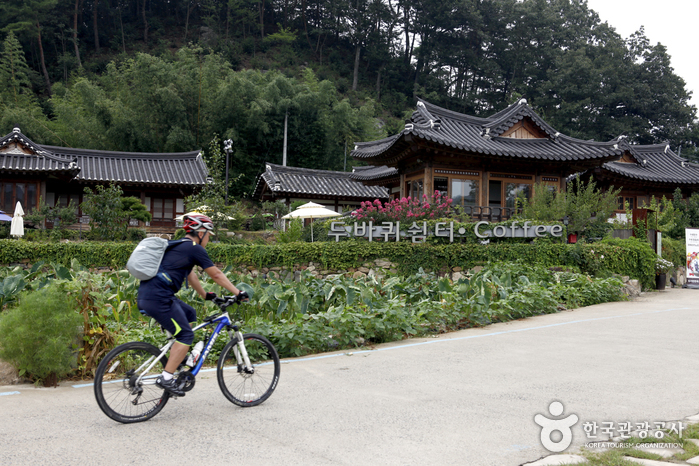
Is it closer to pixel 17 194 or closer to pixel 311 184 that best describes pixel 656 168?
pixel 311 184

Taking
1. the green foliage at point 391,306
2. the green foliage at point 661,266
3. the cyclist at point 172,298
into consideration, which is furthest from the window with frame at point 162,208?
the cyclist at point 172,298

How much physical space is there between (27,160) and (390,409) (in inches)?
995

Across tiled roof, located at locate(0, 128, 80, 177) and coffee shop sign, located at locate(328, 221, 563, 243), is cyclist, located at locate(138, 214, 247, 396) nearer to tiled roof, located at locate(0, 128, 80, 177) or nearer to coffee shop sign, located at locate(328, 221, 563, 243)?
coffee shop sign, located at locate(328, 221, 563, 243)

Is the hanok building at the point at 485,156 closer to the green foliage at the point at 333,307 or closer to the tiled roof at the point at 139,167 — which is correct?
the green foliage at the point at 333,307

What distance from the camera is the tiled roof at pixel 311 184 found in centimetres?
2850

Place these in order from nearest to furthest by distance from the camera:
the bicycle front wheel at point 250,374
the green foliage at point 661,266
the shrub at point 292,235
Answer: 1. the bicycle front wheel at point 250,374
2. the green foliage at point 661,266
3. the shrub at point 292,235

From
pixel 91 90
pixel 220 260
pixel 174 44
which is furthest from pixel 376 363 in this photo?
pixel 174 44

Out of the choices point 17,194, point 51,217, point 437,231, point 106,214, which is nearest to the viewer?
point 437,231

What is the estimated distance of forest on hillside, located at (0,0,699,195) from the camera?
117 feet

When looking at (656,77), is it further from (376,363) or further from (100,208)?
(376,363)

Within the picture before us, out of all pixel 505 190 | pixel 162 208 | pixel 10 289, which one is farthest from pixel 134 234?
pixel 505 190

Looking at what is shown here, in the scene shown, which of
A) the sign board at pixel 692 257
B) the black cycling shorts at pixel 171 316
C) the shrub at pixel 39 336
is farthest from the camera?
the sign board at pixel 692 257

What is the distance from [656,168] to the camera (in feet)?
88.1

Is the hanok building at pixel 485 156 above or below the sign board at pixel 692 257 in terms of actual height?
above
